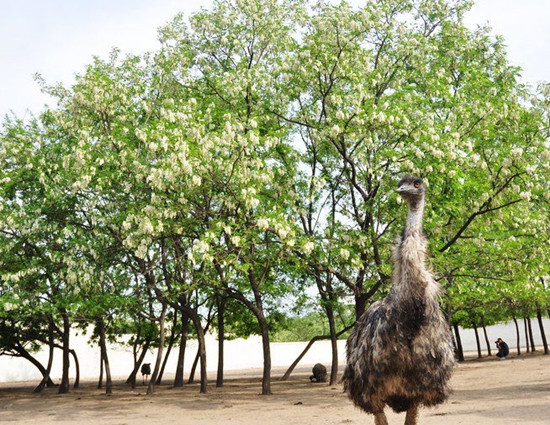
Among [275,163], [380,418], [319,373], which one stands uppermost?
[275,163]

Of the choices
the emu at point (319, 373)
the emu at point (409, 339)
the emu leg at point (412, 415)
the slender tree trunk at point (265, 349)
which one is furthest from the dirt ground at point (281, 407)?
the emu at point (409, 339)

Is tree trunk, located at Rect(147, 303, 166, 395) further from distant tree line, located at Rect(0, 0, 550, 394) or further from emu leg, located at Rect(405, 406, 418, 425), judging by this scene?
emu leg, located at Rect(405, 406, 418, 425)

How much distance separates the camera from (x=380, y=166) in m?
20.6

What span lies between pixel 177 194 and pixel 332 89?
17.7 ft

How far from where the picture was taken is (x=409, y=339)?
8.83 meters

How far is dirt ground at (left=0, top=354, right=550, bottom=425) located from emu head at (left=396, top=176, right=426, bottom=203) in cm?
628

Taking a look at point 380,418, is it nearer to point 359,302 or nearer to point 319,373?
point 359,302

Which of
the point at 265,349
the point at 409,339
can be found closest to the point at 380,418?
the point at 409,339

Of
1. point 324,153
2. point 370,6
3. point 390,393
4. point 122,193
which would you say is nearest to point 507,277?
point 324,153

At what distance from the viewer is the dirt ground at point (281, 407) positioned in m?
15.8

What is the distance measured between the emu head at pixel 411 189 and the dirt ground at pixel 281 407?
6283 millimetres

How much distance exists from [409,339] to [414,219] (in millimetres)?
1433

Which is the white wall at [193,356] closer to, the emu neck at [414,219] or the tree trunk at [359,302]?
the tree trunk at [359,302]

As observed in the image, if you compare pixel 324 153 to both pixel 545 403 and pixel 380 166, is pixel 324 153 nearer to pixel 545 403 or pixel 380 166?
pixel 380 166
